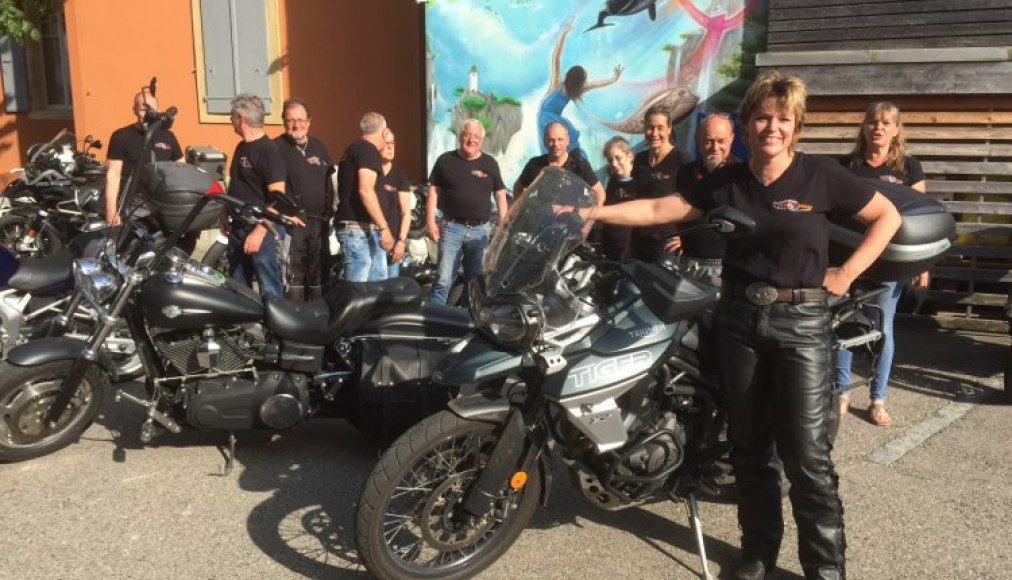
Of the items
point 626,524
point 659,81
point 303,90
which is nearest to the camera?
point 626,524

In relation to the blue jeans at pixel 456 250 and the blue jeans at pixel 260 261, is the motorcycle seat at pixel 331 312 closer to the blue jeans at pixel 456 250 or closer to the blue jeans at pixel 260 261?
the blue jeans at pixel 260 261

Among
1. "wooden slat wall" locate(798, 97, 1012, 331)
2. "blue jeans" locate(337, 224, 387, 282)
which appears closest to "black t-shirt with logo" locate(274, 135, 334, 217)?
"blue jeans" locate(337, 224, 387, 282)

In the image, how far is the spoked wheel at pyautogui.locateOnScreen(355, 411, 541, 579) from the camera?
2.85 m

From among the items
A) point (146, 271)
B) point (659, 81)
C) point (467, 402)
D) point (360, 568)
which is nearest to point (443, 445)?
point (467, 402)

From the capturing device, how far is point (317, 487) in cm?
392

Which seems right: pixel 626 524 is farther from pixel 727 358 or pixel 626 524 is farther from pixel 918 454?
pixel 918 454

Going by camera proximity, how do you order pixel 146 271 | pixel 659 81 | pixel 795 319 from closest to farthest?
pixel 795 319, pixel 146 271, pixel 659 81

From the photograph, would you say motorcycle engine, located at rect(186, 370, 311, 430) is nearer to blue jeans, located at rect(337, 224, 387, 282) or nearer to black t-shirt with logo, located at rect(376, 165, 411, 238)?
blue jeans, located at rect(337, 224, 387, 282)

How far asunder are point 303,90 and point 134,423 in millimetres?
6618

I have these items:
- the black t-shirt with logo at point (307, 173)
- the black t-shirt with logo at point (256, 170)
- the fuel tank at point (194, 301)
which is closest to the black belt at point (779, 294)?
the fuel tank at point (194, 301)

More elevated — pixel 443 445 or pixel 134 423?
pixel 443 445

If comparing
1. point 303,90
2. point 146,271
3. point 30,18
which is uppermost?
point 30,18

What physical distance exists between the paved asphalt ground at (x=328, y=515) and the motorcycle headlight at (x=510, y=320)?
38.6 inches

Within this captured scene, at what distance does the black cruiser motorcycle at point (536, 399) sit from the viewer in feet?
9.44
